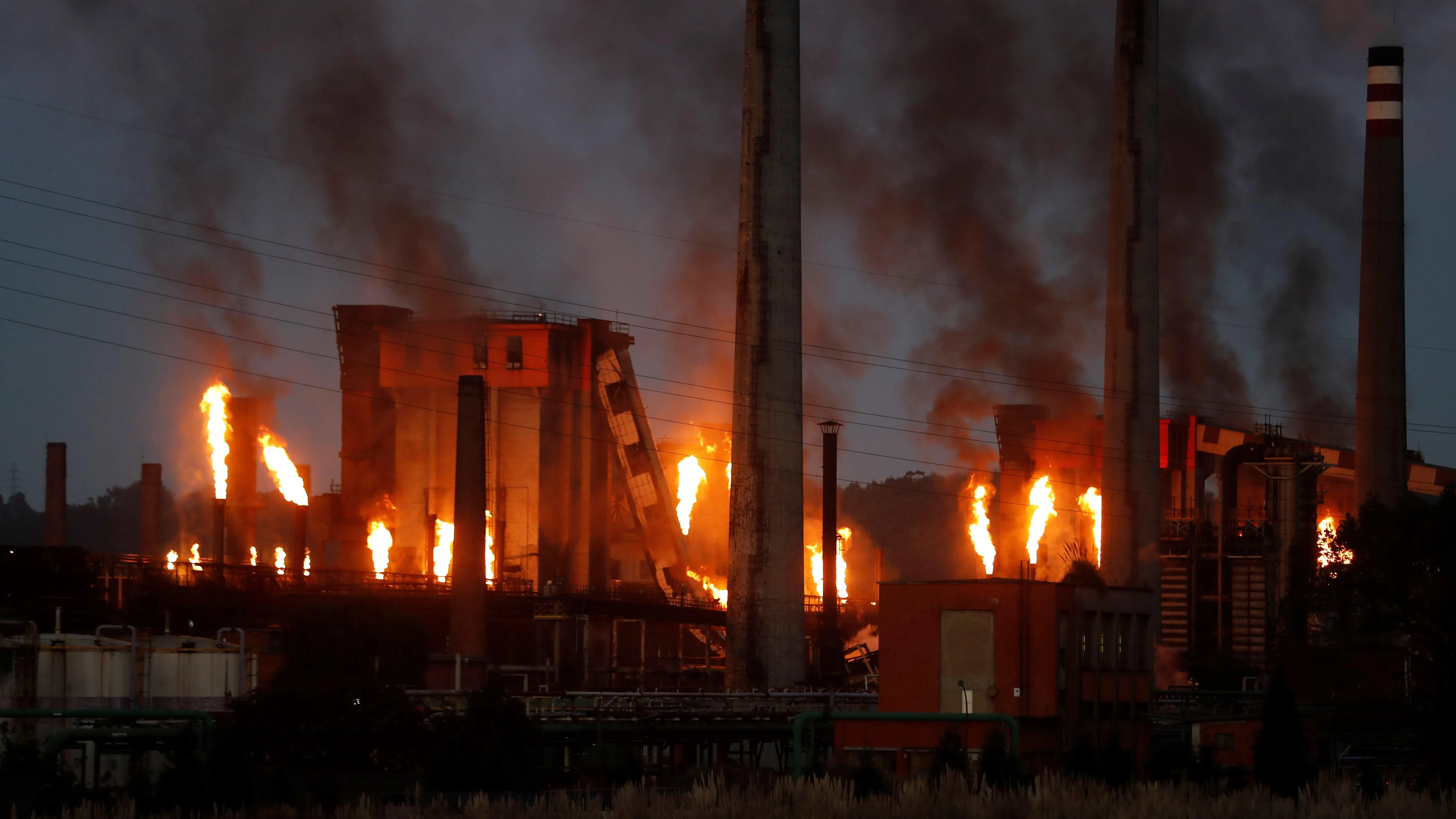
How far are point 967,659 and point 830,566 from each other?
78.2 ft

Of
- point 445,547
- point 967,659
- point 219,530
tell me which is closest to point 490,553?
point 445,547

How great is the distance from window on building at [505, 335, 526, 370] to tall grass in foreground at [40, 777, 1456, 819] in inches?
2311

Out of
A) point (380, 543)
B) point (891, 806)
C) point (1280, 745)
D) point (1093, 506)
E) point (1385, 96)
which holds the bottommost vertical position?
point (1280, 745)

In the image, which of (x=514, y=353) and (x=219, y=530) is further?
(x=514, y=353)

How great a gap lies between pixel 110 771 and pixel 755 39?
25.3 m

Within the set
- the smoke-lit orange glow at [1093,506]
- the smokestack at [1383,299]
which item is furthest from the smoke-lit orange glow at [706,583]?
the smokestack at [1383,299]

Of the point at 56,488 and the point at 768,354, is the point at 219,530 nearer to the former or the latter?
the point at 56,488

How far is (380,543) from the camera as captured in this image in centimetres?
7550

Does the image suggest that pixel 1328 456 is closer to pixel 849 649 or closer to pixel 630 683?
pixel 849 649

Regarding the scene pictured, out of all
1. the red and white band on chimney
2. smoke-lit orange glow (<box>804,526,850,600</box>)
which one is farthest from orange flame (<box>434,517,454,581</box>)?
the red and white band on chimney

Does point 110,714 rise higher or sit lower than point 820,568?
higher

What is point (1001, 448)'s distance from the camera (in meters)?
75.2

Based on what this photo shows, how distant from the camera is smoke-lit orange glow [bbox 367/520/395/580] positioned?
7519cm

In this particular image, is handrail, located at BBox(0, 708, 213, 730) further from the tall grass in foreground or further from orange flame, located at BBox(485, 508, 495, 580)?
orange flame, located at BBox(485, 508, 495, 580)
